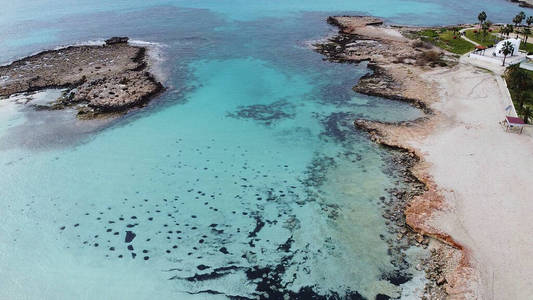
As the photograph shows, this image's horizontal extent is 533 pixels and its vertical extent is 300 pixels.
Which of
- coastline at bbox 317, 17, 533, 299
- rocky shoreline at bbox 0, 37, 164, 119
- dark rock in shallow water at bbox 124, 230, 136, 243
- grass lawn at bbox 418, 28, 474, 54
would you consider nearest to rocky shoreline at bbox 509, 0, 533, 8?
grass lawn at bbox 418, 28, 474, 54

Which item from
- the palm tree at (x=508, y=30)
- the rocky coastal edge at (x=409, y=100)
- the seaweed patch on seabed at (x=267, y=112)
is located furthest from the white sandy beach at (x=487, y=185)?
the palm tree at (x=508, y=30)

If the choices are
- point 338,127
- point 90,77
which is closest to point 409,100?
point 338,127

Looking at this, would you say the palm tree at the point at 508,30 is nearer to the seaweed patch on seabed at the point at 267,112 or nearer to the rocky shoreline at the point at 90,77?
the seaweed patch on seabed at the point at 267,112

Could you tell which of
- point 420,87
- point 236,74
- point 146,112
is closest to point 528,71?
point 420,87

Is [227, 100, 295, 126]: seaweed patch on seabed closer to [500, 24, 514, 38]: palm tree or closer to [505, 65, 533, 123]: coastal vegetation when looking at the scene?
[505, 65, 533, 123]: coastal vegetation

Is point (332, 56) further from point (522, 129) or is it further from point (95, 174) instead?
point (95, 174)

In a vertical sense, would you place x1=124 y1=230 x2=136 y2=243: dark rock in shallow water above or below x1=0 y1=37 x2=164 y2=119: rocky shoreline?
below

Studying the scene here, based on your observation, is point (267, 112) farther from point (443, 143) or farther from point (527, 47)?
point (527, 47)
